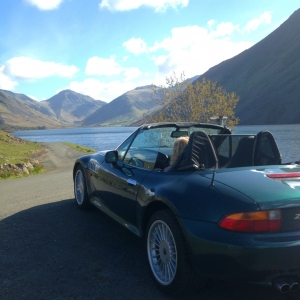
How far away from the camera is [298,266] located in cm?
250

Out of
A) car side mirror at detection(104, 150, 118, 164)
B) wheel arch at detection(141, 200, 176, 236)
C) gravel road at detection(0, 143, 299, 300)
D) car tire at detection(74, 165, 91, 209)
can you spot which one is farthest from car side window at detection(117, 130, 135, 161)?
car tire at detection(74, 165, 91, 209)

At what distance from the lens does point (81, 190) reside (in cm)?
595

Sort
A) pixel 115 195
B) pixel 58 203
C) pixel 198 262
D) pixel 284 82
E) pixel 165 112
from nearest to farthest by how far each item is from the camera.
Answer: pixel 198 262 < pixel 115 195 < pixel 58 203 < pixel 165 112 < pixel 284 82

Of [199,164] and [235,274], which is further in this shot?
[199,164]

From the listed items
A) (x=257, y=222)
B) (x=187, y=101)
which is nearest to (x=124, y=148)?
(x=257, y=222)

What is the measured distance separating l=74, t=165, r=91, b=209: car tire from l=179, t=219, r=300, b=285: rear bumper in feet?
11.2

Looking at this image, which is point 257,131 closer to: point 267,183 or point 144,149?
point 144,149

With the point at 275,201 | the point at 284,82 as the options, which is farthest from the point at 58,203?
the point at 284,82

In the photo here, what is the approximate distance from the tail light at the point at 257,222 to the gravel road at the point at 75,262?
756 mm

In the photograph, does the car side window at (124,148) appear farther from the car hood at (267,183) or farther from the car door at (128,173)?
the car hood at (267,183)

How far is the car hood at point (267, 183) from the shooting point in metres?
2.60

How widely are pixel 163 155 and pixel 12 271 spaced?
6.92 ft

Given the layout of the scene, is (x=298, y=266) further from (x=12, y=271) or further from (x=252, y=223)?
(x=12, y=271)

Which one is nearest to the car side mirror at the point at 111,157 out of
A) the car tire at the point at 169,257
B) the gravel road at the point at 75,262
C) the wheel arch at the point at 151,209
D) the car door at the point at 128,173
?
the car door at the point at 128,173
